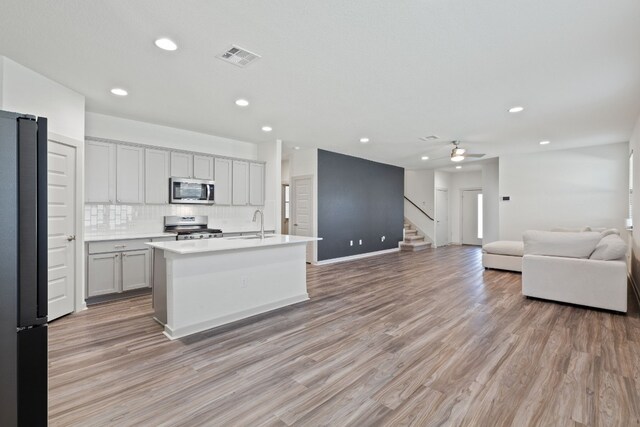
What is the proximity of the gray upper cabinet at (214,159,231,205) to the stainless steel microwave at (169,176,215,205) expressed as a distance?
15 centimetres

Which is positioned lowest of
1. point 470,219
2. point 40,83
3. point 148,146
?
point 470,219

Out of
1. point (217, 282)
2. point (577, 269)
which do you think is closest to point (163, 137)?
point (217, 282)

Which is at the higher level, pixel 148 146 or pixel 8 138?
pixel 148 146

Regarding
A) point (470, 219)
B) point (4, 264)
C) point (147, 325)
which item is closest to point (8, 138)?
point (4, 264)

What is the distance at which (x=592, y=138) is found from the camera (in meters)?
6.02

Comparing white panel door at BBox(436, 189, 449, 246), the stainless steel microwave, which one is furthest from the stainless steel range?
white panel door at BBox(436, 189, 449, 246)

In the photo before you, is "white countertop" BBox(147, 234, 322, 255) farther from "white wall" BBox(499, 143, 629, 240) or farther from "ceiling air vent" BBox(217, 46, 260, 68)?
"white wall" BBox(499, 143, 629, 240)

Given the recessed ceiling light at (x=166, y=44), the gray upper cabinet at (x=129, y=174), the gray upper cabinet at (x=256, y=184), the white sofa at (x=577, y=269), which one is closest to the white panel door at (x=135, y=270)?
the gray upper cabinet at (x=129, y=174)

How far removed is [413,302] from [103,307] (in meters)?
4.07

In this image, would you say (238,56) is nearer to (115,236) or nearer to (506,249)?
(115,236)

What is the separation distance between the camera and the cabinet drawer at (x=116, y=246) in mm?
4046

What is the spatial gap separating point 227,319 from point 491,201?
8.14 metres

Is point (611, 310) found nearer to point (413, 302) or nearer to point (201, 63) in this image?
point (413, 302)

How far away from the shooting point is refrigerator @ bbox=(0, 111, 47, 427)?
101 centimetres
